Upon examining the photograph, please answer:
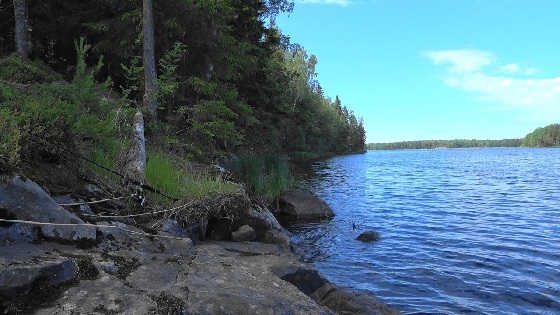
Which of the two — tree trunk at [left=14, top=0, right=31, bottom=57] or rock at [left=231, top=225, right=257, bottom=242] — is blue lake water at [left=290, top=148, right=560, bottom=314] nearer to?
rock at [left=231, top=225, right=257, bottom=242]

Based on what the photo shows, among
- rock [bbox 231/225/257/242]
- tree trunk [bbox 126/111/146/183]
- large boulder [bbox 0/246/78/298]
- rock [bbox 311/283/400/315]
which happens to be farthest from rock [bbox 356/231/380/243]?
large boulder [bbox 0/246/78/298]

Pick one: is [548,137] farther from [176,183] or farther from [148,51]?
[176,183]

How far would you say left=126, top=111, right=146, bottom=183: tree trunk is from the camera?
6.45 m

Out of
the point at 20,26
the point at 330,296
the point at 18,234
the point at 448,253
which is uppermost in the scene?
the point at 20,26

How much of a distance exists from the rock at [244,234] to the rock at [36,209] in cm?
355

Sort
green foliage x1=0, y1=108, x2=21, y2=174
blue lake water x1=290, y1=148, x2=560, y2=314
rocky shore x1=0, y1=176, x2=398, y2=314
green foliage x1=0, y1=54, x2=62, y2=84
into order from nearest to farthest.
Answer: rocky shore x1=0, y1=176, x2=398, y2=314
green foliage x1=0, y1=108, x2=21, y2=174
blue lake water x1=290, y1=148, x2=560, y2=314
green foliage x1=0, y1=54, x2=62, y2=84

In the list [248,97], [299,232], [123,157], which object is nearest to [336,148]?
[248,97]

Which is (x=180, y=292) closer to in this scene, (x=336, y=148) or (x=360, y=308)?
(x=360, y=308)

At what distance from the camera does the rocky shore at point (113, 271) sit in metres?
3.23

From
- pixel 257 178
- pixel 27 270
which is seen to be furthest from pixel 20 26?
pixel 27 270

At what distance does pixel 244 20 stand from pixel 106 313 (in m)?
20.5

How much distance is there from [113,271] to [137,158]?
3141 millimetres

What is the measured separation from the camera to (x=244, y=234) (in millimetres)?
7852

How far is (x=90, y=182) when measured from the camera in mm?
5684
